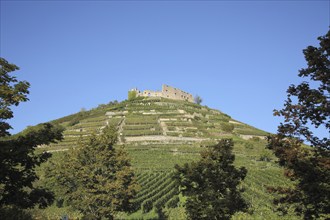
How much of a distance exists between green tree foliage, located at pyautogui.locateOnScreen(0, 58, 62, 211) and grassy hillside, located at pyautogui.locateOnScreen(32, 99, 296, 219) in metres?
7.48

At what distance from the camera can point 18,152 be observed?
1429 cm

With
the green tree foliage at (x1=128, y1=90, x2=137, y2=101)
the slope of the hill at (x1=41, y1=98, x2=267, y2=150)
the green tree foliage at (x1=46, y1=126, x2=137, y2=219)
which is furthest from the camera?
the green tree foliage at (x1=128, y1=90, x2=137, y2=101)

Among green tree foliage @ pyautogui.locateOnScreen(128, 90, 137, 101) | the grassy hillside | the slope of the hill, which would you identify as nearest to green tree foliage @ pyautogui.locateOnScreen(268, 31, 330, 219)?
the grassy hillside

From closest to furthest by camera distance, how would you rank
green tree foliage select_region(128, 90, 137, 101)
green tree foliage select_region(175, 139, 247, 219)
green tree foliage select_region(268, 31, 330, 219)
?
1. green tree foliage select_region(268, 31, 330, 219)
2. green tree foliage select_region(175, 139, 247, 219)
3. green tree foliage select_region(128, 90, 137, 101)

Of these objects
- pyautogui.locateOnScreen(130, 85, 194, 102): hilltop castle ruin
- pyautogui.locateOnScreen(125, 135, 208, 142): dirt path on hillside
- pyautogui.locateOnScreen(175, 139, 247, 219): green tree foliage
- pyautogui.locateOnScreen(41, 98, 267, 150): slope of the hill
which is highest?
pyautogui.locateOnScreen(130, 85, 194, 102): hilltop castle ruin

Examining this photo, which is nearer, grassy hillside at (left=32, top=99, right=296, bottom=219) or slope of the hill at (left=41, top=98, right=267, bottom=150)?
grassy hillside at (left=32, top=99, right=296, bottom=219)

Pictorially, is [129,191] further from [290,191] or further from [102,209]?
[290,191]

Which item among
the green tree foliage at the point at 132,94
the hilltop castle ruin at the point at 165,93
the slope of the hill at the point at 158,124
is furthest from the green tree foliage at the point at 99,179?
the hilltop castle ruin at the point at 165,93

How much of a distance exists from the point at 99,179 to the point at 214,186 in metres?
13.3

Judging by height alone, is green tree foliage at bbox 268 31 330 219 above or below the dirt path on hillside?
below

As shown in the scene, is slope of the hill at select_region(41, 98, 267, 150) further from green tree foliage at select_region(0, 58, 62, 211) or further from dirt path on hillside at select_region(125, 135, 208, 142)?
green tree foliage at select_region(0, 58, 62, 211)

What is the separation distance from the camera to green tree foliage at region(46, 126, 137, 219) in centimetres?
2978

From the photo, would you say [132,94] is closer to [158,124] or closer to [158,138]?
[158,124]

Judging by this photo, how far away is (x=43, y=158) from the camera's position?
52.0 feet
